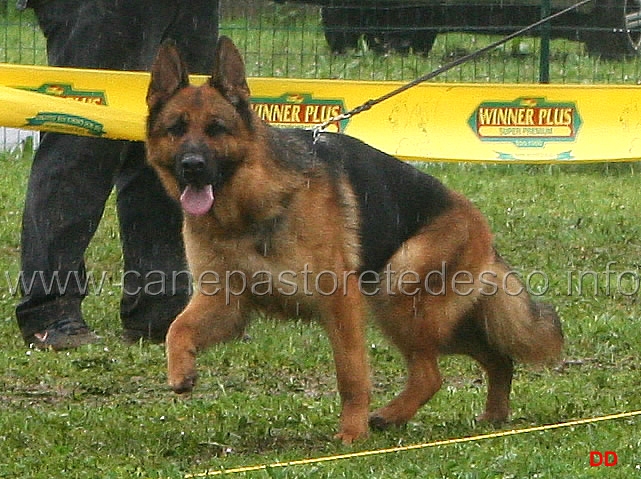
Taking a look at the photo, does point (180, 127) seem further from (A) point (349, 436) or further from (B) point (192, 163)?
(A) point (349, 436)

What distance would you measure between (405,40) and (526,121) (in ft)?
11.9

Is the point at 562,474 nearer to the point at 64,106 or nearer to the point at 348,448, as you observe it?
the point at 348,448

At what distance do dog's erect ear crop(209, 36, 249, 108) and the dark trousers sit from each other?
1563 mm

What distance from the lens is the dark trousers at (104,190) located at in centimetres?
656

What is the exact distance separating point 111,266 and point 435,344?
3704 millimetres

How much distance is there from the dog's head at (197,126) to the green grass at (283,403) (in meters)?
0.74

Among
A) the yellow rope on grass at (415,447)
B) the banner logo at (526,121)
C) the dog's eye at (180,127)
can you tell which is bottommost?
the yellow rope on grass at (415,447)

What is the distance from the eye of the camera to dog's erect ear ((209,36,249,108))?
198 inches

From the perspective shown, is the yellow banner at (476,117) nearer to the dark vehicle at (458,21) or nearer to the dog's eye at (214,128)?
the dark vehicle at (458,21)

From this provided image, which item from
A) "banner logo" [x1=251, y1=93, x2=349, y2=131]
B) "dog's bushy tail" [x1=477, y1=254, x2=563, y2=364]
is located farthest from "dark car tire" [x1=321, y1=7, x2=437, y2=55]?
"dog's bushy tail" [x1=477, y1=254, x2=563, y2=364]

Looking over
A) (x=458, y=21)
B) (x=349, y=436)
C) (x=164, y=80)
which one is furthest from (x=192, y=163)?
(x=458, y=21)

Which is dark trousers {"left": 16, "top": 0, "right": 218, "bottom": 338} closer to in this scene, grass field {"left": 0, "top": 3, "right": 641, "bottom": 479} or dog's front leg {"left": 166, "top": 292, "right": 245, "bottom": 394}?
grass field {"left": 0, "top": 3, "right": 641, "bottom": 479}

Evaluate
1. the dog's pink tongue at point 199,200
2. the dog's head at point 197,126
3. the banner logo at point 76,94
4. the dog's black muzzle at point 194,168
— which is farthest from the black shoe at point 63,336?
the dog's black muzzle at point 194,168

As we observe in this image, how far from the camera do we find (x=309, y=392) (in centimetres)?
594
